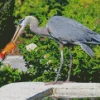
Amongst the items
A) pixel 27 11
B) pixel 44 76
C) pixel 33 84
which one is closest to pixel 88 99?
pixel 33 84

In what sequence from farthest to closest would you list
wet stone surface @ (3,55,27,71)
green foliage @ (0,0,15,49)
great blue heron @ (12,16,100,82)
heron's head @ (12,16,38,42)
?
1. green foliage @ (0,0,15,49)
2. wet stone surface @ (3,55,27,71)
3. heron's head @ (12,16,38,42)
4. great blue heron @ (12,16,100,82)

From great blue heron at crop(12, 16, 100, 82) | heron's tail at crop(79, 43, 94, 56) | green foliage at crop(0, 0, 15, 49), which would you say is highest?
green foliage at crop(0, 0, 15, 49)

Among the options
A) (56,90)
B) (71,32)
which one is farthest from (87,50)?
(56,90)

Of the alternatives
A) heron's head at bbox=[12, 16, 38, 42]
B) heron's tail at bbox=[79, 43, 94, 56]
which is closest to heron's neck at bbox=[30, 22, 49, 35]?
heron's head at bbox=[12, 16, 38, 42]

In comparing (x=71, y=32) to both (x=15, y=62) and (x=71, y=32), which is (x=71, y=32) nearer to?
(x=71, y=32)

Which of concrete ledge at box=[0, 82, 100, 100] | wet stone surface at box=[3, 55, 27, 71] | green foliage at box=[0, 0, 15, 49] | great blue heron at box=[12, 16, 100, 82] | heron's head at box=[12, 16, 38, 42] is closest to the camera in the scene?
concrete ledge at box=[0, 82, 100, 100]

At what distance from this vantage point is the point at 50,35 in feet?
22.7

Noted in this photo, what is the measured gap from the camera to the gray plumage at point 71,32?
6.75 metres

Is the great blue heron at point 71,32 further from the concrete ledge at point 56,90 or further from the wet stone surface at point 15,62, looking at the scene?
the wet stone surface at point 15,62

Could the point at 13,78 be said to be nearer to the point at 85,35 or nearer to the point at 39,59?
the point at 39,59

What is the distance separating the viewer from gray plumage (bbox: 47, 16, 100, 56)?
6.75m

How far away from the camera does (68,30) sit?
6816 millimetres

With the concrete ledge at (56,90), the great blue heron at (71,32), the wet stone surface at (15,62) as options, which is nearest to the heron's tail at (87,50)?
the great blue heron at (71,32)

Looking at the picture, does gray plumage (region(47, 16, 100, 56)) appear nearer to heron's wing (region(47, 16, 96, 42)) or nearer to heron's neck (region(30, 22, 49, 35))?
heron's wing (region(47, 16, 96, 42))
